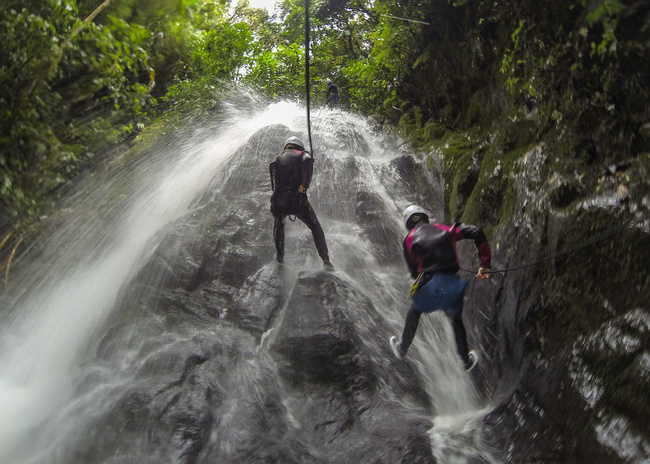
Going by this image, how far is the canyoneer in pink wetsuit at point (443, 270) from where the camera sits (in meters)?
4.88

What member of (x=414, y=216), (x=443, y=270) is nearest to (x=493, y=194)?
(x=414, y=216)

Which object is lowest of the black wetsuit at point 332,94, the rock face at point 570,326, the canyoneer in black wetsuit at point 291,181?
the rock face at point 570,326

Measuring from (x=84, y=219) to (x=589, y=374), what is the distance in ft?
35.4

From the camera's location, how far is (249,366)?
242 inches

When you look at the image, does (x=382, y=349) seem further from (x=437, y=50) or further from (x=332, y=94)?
(x=332, y=94)

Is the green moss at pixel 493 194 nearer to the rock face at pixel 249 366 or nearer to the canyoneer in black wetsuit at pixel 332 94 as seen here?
the rock face at pixel 249 366

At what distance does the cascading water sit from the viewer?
5062mm

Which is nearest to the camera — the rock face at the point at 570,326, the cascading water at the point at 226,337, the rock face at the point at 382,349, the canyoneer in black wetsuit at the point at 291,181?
the rock face at the point at 570,326

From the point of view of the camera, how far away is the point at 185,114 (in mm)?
16016

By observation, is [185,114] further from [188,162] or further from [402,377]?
[402,377]

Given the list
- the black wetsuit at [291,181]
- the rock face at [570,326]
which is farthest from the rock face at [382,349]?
the black wetsuit at [291,181]

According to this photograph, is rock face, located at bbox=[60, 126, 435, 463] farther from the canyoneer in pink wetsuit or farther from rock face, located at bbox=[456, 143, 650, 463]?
the canyoneer in pink wetsuit

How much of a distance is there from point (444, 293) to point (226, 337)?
11.6 ft

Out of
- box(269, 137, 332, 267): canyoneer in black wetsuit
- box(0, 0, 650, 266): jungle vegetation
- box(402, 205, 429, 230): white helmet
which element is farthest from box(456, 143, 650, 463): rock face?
box(269, 137, 332, 267): canyoneer in black wetsuit
